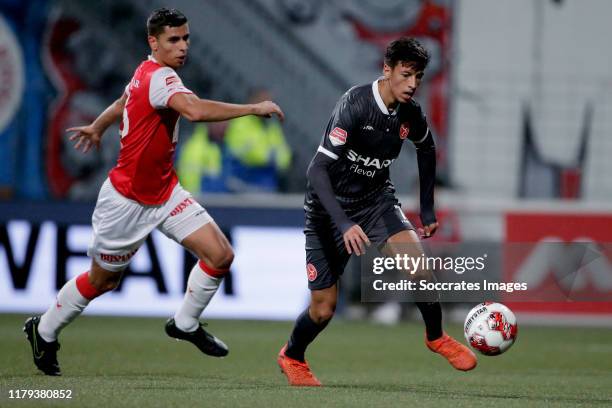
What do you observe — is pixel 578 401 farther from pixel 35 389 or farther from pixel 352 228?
pixel 35 389

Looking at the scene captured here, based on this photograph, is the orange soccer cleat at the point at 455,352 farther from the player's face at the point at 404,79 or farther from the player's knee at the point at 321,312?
the player's face at the point at 404,79

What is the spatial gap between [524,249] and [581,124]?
4807 mm

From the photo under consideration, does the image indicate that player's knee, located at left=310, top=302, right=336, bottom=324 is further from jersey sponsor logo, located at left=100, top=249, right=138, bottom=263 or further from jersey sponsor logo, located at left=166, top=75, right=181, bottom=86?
jersey sponsor logo, located at left=166, top=75, right=181, bottom=86

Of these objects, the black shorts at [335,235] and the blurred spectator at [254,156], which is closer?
the black shorts at [335,235]

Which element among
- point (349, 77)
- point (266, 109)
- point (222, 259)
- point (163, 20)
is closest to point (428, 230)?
point (222, 259)

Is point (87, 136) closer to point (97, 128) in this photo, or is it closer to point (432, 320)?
point (97, 128)

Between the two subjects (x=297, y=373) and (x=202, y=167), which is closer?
(x=297, y=373)

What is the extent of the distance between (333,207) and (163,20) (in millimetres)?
1524

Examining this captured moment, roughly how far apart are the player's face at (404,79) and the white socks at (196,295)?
5.13ft

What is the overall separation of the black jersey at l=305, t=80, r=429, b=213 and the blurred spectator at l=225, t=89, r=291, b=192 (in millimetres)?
9037

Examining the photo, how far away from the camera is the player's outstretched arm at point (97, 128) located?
25.0ft

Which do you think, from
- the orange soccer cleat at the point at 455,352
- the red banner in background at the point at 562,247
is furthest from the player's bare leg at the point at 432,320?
the red banner in background at the point at 562,247

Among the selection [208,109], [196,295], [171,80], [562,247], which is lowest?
[562,247]

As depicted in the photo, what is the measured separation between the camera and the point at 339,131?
7.01 metres
